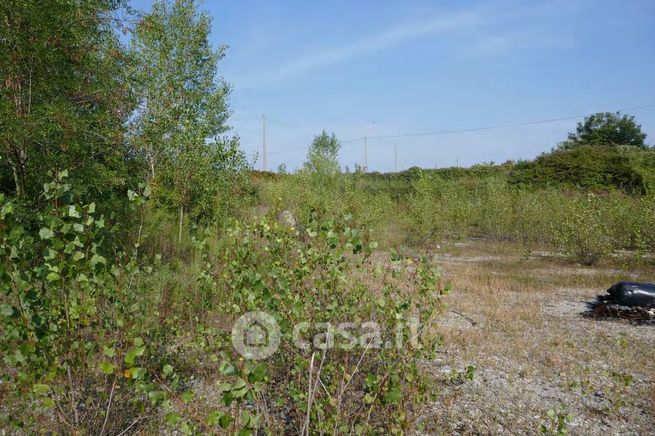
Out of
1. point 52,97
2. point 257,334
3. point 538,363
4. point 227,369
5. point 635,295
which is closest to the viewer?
point 227,369

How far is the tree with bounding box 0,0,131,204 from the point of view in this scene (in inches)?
217

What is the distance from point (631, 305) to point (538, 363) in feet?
9.16

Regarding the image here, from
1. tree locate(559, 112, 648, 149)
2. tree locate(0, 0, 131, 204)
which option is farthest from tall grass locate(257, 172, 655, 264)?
tree locate(559, 112, 648, 149)

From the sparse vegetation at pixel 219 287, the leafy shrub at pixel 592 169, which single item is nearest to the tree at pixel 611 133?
the leafy shrub at pixel 592 169

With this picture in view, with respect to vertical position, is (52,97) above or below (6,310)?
above

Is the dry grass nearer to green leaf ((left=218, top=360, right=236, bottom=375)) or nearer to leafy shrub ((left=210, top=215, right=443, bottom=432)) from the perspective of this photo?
leafy shrub ((left=210, top=215, right=443, bottom=432))

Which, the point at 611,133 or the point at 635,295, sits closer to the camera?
the point at 635,295

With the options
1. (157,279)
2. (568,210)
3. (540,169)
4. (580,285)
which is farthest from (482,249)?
(157,279)

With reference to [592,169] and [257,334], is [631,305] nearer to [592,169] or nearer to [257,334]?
[257,334]

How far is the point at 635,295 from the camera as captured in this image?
638 cm

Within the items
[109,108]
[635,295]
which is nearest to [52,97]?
[109,108]

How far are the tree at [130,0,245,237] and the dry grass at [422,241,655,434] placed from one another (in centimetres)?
543

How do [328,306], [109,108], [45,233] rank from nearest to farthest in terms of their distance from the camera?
1. [45,233]
2. [328,306]
3. [109,108]

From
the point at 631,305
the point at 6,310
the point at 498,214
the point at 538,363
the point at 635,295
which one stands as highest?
the point at 498,214
